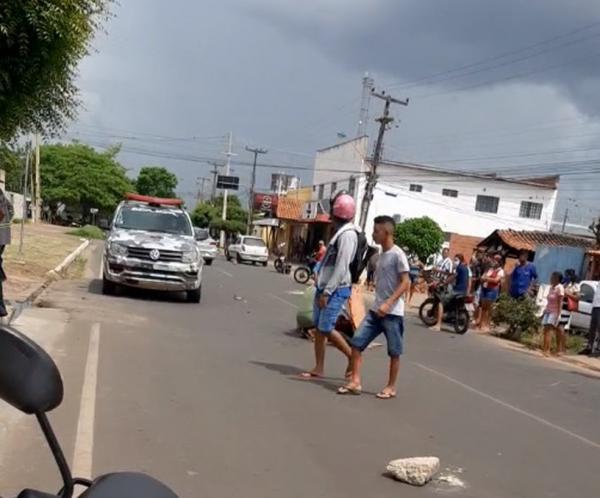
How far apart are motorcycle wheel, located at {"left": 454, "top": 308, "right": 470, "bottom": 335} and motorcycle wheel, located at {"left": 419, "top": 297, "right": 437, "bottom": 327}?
0.65m

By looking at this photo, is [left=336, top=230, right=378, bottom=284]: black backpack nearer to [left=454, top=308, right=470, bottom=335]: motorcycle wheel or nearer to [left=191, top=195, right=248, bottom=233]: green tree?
[left=454, top=308, right=470, bottom=335]: motorcycle wheel

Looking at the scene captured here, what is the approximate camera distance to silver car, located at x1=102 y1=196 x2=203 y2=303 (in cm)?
1455

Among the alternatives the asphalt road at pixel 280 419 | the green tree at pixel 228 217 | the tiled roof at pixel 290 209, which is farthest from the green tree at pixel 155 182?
the asphalt road at pixel 280 419

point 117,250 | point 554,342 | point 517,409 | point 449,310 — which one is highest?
point 117,250

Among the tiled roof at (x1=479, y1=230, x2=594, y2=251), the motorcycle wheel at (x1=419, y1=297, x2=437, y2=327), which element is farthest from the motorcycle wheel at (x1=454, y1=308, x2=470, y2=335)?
the tiled roof at (x1=479, y1=230, x2=594, y2=251)

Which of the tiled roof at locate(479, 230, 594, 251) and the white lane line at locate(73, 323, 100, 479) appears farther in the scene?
the tiled roof at locate(479, 230, 594, 251)

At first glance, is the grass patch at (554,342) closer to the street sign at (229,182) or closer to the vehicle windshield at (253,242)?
the vehicle windshield at (253,242)

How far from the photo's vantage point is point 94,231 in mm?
52188

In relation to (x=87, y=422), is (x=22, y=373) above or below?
above

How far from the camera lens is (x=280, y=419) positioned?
660 cm

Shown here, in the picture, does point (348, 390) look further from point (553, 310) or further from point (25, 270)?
point (25, 270)

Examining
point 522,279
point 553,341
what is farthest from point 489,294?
point 553,341

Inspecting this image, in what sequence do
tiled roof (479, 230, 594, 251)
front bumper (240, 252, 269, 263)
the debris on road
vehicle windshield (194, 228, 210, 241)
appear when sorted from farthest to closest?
front bumper (240, 252, 269, 263) → tiled roof (479, 230, 594, 251) → vehicle windshield (194, 228, 210, 241) → the debris on road

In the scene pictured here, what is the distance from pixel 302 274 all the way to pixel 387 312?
70.6 feet
